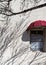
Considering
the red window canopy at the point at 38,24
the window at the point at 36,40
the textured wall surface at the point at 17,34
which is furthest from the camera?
the window at the point at 36,40

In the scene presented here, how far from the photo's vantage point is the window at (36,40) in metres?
12.6

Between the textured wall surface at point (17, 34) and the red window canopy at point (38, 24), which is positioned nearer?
the red window canopy at point (38, 24)

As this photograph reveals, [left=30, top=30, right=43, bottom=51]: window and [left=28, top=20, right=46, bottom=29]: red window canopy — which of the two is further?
[left=30, top=30, right=43, bottom=51]: window

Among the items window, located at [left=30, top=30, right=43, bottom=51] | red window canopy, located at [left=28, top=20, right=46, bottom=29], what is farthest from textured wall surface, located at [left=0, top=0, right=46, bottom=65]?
red window canopy, located at [left=28, top=20, right=46, bottom=29]

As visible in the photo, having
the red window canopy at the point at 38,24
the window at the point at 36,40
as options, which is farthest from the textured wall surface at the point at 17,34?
the red window canopy at the point at 38,24

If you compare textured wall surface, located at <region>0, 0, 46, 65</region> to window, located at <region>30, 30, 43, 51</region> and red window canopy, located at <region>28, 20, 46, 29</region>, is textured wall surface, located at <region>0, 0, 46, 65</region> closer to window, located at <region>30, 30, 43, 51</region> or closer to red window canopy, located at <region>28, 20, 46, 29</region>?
window, located at <region>30, 30, 43, 51</region>

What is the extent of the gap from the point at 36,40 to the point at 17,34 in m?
1.17

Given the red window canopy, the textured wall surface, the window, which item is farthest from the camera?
the window

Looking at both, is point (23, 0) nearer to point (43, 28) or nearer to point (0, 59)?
point (43, 28)

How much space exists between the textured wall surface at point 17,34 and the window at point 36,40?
302mm

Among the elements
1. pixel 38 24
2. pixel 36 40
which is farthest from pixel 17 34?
pixel 38 24

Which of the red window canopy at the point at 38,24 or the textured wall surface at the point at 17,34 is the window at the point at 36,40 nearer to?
the textured wall surface at the point at 17,34

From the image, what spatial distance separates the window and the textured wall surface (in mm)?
302

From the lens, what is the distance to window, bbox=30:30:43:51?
12.6 metres
